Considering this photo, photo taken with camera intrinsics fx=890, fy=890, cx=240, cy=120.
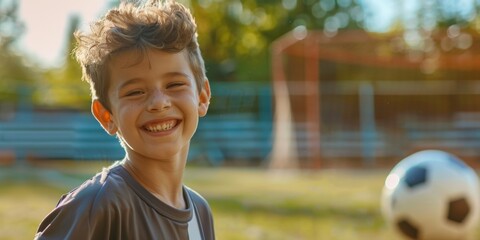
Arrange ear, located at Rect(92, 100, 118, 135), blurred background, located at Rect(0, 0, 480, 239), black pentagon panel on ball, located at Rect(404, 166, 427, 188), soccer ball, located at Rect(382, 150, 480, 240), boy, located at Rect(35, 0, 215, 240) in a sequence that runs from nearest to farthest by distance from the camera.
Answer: boy, located at Rect(35, 0, 215, 240) → ear, located at Rect(92, 100, 118, 135) → soccer ball, located at Rect(382, 150, 480, 240) → black pentagon panel on ball, located at Rect(404, 166, 427, 188) → blurred background, located at Rect(0, 0, 480, 239)

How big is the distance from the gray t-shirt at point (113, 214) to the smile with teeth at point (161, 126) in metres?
0.11

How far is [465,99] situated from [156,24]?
14.3 meters

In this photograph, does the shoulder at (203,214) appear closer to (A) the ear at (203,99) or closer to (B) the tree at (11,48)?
(A) the ear at (203,99)

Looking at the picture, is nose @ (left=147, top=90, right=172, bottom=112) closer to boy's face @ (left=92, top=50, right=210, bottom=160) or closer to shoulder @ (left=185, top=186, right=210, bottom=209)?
boy's face @ (left=92, top=50, right=210, bottom=160)

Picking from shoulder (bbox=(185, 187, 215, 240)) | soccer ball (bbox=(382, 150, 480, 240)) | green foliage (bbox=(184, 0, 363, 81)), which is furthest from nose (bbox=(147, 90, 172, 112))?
A: green foliage (bbox=(184, 0, 363, 81))

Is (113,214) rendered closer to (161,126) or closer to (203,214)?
(161,126)

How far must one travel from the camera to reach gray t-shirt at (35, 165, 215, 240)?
5.90ft

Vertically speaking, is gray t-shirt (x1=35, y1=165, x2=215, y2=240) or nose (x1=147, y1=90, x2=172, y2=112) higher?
nose (x1=147, y1=90, x2=172, y2=112)

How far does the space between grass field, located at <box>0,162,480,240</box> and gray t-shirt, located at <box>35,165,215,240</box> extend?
3.64 meters

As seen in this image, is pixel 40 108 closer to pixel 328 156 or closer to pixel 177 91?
pixel 328 156

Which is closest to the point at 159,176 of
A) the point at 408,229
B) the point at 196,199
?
the point at 196,199

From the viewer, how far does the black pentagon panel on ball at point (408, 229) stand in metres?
5.31

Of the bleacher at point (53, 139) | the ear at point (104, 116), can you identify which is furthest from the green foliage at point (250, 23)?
the ear at point (104, 116)

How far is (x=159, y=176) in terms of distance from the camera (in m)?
2.07
